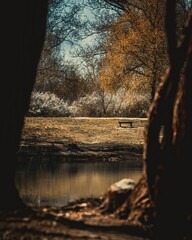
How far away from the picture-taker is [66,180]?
52.6 feet

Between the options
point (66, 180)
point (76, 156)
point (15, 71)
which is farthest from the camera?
point (76, 156)

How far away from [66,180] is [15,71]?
25.9ft

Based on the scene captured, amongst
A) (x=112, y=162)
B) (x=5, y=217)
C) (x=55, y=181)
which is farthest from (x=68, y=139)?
(x=5, y=217)

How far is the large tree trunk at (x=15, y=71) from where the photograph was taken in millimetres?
8414

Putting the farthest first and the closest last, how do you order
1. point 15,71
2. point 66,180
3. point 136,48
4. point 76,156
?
1. point 136,48
2. point 76,156
3. point 66,180
4. point 15,71

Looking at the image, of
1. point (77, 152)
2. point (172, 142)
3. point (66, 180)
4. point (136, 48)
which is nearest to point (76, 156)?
point (77, 152)

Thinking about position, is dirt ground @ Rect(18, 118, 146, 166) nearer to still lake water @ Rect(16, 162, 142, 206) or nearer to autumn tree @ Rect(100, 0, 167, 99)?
still lake water @ Rect(16, 162, 142, 206)

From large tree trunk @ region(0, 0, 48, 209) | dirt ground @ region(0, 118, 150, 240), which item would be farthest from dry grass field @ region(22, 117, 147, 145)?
large tree trunk @ region(0, 0, 48, 209)

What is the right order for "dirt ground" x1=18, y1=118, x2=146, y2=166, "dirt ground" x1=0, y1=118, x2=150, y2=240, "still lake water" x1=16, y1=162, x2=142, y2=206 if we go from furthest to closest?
"dirt ground" x1=18, y1=118, x2=146, y2=166, "still lake water" x1=16, y1=162, x2=142, y2=206, "dirt ground" x1=0, y1=118, x2=150, y2=240

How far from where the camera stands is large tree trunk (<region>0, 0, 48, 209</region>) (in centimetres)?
841

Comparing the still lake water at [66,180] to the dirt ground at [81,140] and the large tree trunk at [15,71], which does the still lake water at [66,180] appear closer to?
the dirt ground at [81,140]

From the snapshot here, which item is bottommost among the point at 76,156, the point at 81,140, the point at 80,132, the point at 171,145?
the point at 76,156

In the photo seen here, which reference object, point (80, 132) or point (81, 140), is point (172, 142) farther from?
point (80, 132)

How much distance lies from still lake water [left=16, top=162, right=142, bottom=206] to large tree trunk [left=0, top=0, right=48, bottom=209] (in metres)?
3.19
